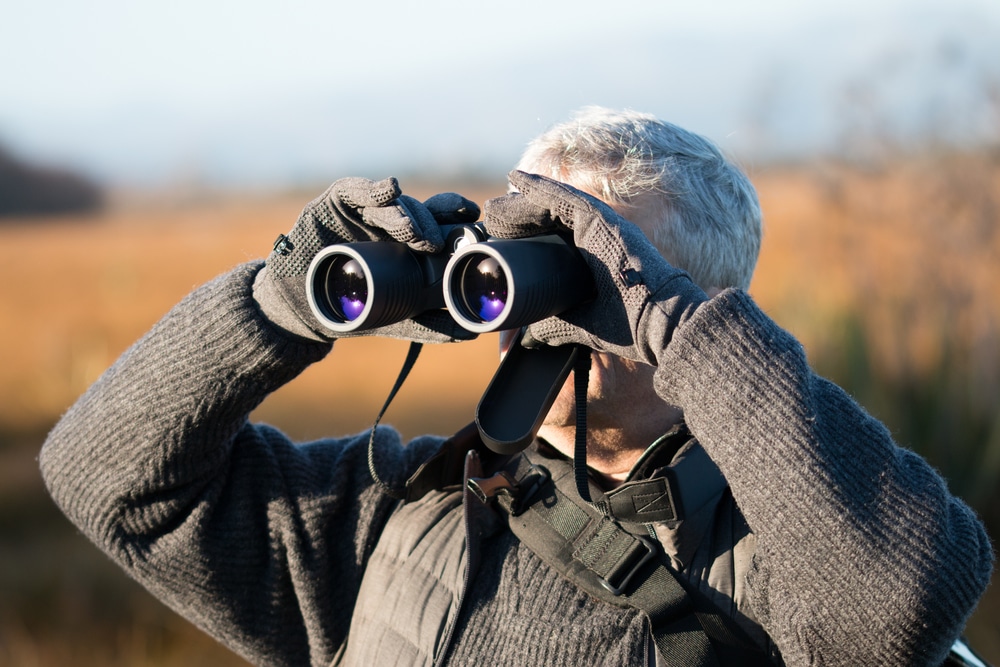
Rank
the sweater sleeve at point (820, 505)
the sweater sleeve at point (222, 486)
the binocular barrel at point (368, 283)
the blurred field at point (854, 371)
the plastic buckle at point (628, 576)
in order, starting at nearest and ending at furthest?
the sweater sleeve at point (820, 505), the binocular barrel at point (368, 283), the plastic buckle at point (628, 576), the sweater sleeve at point (222, 486), the blurred field at point (854, 371)

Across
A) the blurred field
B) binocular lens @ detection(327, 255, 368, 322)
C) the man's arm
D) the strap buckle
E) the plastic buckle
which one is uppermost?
binocular lens @ detection(327, 255, 368, 322)

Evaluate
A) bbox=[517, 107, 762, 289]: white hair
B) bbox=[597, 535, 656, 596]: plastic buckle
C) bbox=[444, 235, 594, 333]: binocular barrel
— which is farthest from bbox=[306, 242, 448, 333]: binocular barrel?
bbox=[597, 535, 656, 596]: plastic buckle

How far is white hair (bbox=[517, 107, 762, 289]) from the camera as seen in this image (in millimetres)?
1827

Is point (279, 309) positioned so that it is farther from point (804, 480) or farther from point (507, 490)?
point (804, 480)

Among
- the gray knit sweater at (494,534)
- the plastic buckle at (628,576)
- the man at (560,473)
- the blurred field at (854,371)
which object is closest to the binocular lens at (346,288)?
the man at (560,473)

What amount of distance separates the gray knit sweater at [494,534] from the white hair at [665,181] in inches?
16.0

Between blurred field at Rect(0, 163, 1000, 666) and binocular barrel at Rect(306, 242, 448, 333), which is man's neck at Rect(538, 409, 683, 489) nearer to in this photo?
binocular barrel at Rect(306, 242, 448, 333)

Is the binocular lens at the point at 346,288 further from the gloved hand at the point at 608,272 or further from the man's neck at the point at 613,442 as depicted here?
the man's neck at the point at 613,442

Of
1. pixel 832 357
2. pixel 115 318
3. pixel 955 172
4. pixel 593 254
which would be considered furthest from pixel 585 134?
pixel 115 318

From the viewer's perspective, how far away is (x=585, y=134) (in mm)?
1903

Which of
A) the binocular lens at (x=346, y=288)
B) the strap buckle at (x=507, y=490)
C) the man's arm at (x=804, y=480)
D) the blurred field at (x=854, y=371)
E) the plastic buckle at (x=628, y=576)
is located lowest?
the blurred field at (x=854, y=371)

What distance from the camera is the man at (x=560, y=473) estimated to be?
56.0 inches

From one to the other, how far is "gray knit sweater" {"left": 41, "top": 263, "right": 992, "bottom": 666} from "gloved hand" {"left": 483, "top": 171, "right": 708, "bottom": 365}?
0.18ft

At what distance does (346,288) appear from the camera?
159 centimetres
